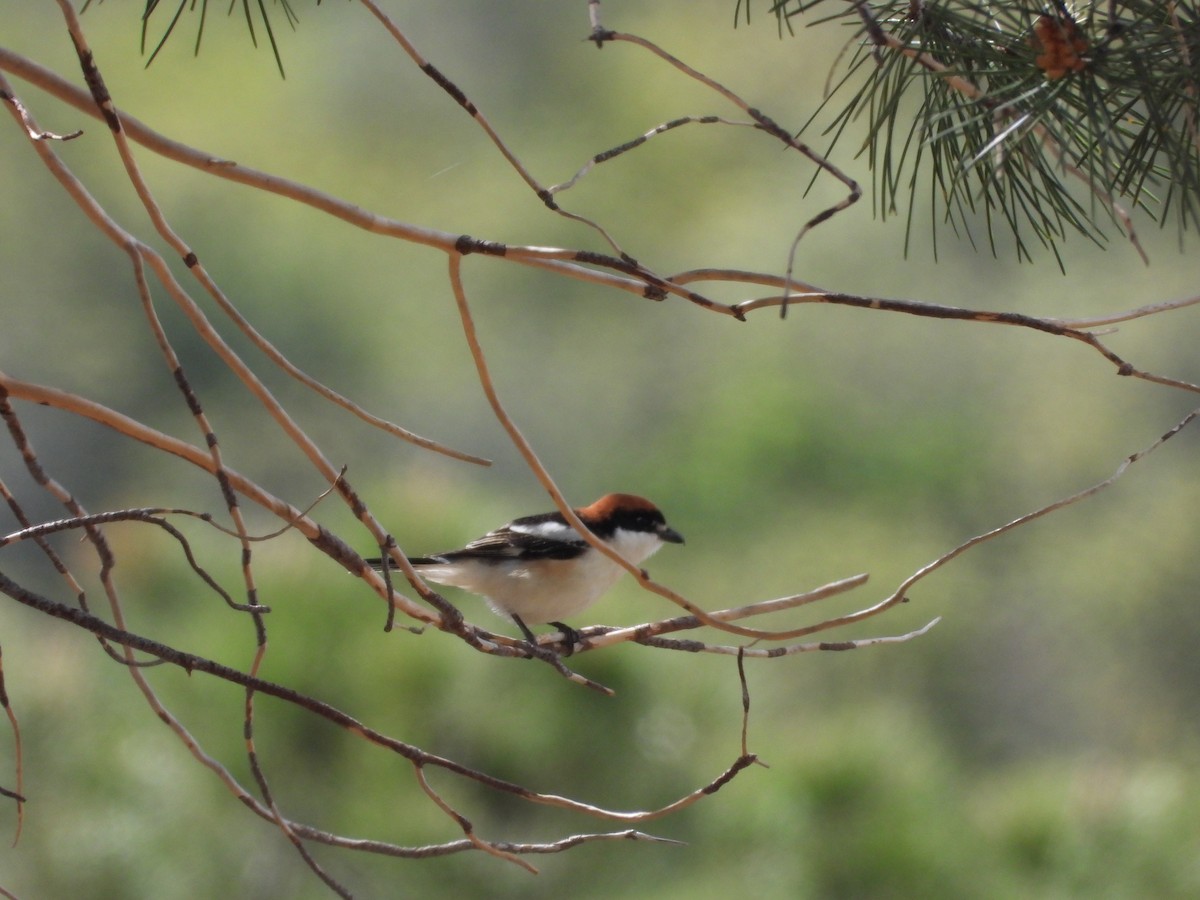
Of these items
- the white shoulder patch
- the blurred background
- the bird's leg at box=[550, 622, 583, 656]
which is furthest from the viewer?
the white shoulder patch

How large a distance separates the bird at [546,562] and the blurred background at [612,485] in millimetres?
176

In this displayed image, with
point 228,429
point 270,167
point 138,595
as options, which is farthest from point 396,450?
point 138,595

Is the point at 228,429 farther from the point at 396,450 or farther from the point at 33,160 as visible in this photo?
the point at 33,160

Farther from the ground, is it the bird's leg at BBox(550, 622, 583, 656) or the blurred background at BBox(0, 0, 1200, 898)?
the blurred background at BBox(0, 0, 1200, 898)

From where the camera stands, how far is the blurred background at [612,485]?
2342mm

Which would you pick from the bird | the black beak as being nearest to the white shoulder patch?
the bird

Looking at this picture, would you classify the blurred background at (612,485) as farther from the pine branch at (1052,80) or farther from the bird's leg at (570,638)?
the bird's leg at (570,638)

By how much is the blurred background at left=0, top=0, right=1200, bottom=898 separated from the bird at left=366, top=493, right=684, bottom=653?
176 millimetres

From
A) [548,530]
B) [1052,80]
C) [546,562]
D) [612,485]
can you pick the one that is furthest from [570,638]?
[612,485]

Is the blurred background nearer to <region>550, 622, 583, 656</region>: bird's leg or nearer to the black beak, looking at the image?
the black beak

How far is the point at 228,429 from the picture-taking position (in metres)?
7.74

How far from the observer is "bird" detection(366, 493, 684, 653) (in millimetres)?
2365

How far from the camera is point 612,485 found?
7.07 m

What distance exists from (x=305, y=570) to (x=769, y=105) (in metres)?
7.31
